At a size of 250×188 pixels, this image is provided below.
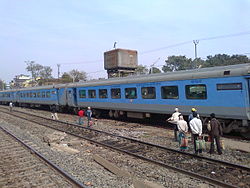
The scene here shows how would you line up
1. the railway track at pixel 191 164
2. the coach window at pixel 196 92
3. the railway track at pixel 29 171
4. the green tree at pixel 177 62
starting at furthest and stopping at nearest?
the green tree at pixel 177 62 → the coach window at pixel 196 92 → the railway track at pixel 29 171 → the railway track at pixel 191 164

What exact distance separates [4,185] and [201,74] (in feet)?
30.1

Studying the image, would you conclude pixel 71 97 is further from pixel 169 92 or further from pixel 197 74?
pixel 197 74

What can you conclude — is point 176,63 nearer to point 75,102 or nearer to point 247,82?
point 75,102

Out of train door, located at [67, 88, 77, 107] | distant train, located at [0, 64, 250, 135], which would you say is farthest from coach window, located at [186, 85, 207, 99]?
train door, located at [67, 88, 77, 107]

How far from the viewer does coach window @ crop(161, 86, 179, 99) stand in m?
12.6

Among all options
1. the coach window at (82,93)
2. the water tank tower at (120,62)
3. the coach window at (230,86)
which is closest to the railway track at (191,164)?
the coach window at (230,86)

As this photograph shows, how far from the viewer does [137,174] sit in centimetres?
677

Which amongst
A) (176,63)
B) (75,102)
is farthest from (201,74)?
(176,63)

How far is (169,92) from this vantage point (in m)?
13.1

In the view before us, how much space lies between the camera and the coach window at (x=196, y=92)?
11.3 m

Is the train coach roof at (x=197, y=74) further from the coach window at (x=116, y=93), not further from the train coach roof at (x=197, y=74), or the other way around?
the coach window at (x=116, y=93)

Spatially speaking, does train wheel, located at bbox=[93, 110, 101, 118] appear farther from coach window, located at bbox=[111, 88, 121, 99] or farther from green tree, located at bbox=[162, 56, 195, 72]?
green tree, located at bbox=[162, 56, 195, 72]

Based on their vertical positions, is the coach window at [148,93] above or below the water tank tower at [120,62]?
below

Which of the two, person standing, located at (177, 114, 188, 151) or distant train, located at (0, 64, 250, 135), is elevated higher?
distant train, located at (0, 64, 250, 135)
